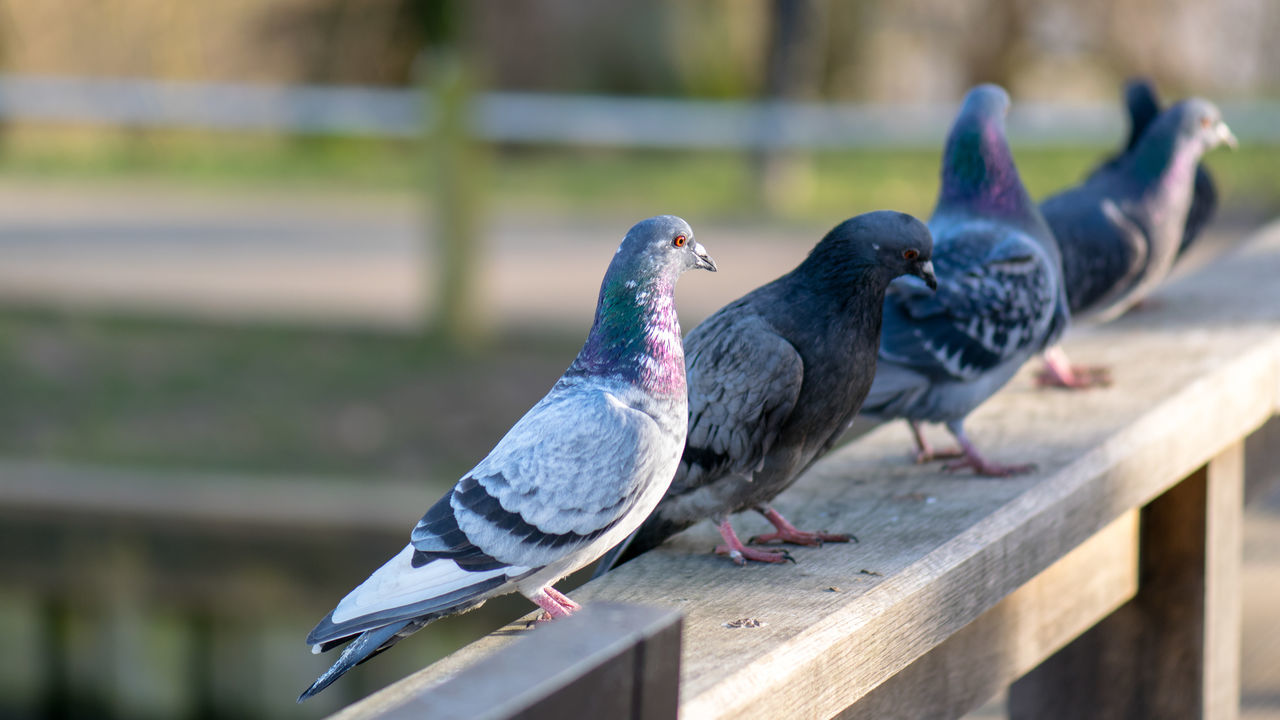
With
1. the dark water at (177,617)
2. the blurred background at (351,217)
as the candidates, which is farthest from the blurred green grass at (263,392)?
the dark water at (177,617)

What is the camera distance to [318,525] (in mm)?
5152

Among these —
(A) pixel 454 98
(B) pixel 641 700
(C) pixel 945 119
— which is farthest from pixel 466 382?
A: (C) pixel 945 119

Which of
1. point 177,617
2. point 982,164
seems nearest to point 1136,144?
point 982,164

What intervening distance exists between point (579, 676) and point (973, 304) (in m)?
1.26

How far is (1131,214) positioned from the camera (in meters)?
2.61

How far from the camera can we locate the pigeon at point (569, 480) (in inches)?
51.5

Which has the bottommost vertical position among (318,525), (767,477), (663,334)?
(318,525)

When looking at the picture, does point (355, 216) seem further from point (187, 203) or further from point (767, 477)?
point (767, 477)

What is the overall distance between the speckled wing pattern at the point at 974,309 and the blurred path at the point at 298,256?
4.87m

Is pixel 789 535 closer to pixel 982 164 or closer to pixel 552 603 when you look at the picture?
pixel 552 603

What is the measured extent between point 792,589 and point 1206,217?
206 centimetres

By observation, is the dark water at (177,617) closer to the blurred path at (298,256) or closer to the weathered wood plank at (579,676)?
the blurred path at (298,256)

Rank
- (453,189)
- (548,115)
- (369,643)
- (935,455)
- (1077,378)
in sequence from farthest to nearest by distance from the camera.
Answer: (548,115) → (453,189) → (1077,378) → (935,455) → (369,643)

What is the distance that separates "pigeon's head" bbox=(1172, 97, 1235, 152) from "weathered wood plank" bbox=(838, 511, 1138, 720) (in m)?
0.94
